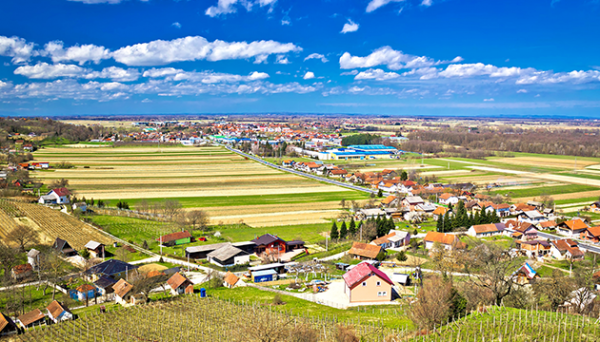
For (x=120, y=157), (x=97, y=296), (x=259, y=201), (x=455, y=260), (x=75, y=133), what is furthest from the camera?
(x=75, y=133)

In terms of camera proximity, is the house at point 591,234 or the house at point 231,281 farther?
the house at point 591,234

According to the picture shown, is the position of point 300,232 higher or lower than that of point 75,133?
lower

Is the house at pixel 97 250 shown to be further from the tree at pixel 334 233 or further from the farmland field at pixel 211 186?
the tree at pixel 334 233

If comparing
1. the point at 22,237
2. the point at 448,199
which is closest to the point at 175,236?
the point at 22,237

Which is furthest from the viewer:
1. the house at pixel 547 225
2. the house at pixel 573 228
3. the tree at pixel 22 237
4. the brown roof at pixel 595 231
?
the house at pixel 547 225

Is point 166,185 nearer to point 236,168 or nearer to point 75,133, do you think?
point 236,168

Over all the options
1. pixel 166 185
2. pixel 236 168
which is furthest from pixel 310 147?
pixel 166 185

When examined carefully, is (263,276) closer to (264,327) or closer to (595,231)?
(264,327)

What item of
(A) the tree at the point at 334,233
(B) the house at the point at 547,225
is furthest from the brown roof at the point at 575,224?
(A) the tree at the point at 334,233
